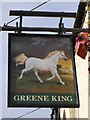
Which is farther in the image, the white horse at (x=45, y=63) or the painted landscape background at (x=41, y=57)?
the white horse at (x=45, y=63)

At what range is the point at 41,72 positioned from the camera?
7.73m

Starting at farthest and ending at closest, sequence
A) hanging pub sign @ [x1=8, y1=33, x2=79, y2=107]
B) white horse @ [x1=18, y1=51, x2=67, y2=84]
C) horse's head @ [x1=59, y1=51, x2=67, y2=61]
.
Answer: horse's head @ [x1=59, y1=51, x2=67, y2=61]
white horse @ [x1=18, y1=51, x2=67, y2=84]
hanging pub sign @ [x1=8, y1=33, x2=79, y2=107]

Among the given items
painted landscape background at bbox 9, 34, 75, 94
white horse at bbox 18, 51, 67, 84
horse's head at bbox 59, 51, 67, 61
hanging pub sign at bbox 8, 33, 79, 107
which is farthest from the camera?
horse's head at bbox 59, 51, 67, 61

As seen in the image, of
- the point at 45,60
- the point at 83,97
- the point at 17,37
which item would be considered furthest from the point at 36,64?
the point at 83,97

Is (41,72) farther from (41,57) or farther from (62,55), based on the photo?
(62,55)

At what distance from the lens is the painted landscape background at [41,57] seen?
741 cm

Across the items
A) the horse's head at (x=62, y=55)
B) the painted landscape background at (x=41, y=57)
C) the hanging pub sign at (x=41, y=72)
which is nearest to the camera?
the hanging pub sign at (x=41, y=72)

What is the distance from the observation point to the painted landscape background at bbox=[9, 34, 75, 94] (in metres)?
7.41

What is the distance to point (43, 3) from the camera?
8375 millimetres

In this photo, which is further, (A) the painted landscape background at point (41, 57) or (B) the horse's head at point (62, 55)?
(B) the horse's head at point (62, 55)

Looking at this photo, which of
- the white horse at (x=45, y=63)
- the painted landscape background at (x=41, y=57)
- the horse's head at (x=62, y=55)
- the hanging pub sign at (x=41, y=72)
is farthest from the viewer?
the horse's head at (x=62, y=55)

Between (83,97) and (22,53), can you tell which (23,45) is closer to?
(22,53)

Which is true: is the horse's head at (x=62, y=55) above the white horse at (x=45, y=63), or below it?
above

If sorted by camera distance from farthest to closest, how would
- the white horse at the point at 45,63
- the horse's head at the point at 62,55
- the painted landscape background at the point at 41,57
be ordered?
the horse's head at the point at 62,55 < the white horse at the point at 45,63 < the painted landscape background at the point at 41,57
